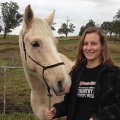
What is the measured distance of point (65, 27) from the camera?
9000 centimetres

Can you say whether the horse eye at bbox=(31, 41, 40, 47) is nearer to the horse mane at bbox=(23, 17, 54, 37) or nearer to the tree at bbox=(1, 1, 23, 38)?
the horse mane at bbox=(23, 17, 54, 37)

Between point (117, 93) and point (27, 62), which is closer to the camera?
point (117, 93)

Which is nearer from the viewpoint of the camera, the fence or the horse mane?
the horse mane

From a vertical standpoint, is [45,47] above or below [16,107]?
above

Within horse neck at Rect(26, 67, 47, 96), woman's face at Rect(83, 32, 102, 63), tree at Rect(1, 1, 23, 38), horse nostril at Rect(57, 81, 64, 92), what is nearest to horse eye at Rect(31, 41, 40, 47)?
horse neck at Rect(26, 67, 47, 96)

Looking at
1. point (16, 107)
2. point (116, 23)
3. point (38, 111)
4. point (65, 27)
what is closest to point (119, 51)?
point (116, 23)

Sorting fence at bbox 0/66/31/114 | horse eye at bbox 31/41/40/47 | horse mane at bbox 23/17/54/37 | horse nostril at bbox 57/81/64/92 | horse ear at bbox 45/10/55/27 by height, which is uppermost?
horse ear at bbox 45/10/55/27

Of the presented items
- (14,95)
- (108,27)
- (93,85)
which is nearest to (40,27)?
(93,85)

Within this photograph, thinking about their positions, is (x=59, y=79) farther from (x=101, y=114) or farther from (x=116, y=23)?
(x=116, y=23)

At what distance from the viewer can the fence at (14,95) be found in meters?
8.38

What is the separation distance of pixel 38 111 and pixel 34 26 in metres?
1.26

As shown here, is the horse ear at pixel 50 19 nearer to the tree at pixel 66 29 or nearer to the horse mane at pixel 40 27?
the horse mane at pixel 40 27

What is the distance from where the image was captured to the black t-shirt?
2943mm

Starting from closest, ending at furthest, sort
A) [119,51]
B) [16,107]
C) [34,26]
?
[34,26] < [16,107] < [119,51]
